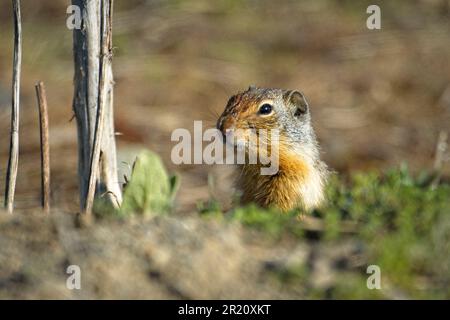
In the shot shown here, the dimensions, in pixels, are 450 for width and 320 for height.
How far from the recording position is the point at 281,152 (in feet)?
20.2

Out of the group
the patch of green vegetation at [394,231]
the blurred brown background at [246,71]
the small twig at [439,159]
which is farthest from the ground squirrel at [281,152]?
the blurred brown background at [246,71]

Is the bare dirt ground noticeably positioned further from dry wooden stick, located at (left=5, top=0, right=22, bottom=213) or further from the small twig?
the small twig

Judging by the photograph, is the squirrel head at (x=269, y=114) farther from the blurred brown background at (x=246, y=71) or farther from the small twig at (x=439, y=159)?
the blurred brown background at (x=246, y=71)

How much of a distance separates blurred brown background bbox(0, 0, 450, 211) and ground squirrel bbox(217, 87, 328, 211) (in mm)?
2580

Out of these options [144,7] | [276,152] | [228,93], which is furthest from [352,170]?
[144,7]

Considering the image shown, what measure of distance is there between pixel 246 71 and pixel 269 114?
5.28m

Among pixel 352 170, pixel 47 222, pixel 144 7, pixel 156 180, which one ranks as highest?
pixel 144 7

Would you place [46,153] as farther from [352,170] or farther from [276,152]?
[352,170]

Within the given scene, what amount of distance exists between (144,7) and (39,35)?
1.59 metres

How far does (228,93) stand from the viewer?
34.9 feet

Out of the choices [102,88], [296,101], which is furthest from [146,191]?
[296,101]

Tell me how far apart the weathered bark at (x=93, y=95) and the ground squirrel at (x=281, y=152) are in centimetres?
90

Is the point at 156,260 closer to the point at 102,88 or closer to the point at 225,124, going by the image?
the point at 102,88

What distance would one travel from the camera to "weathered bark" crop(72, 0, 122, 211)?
16.5 feet
